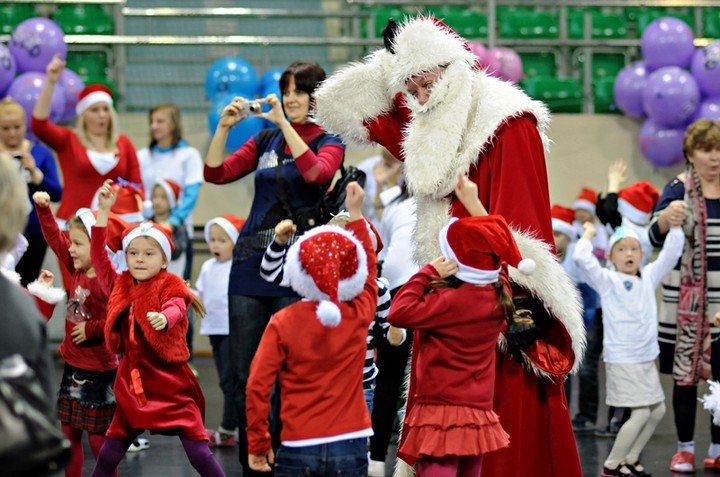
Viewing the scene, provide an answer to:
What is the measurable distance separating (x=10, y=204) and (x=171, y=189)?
18.0 feet

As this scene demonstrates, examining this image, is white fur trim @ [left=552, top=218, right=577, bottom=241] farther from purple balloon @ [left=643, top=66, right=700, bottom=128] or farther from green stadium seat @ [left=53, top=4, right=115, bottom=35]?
green stadium seat @ [left=53, top=4, right=115, bottom=35]

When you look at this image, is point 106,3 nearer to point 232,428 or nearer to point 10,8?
point 10,8

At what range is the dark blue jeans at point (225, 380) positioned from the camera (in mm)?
6023

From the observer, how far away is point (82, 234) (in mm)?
4961

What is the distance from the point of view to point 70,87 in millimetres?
8773

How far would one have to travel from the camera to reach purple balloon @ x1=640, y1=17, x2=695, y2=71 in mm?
9430

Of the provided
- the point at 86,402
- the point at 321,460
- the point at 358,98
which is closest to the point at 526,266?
the point at 321,460

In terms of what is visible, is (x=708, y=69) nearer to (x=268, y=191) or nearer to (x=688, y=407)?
(x=688, y=407)

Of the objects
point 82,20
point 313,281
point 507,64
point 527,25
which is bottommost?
point 313,281

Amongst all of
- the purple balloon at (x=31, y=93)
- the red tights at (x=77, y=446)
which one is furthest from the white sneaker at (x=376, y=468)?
the purple balloon at (x=31, y=93)

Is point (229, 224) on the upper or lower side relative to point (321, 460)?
upper

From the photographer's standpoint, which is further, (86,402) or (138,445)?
(138,445)

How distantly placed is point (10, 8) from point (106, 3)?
799 millimetres

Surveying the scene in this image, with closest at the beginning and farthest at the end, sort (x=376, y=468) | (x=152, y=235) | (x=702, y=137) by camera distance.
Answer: (x=152, y=235) < (x=376, y=468) < (x=702, y=137)
